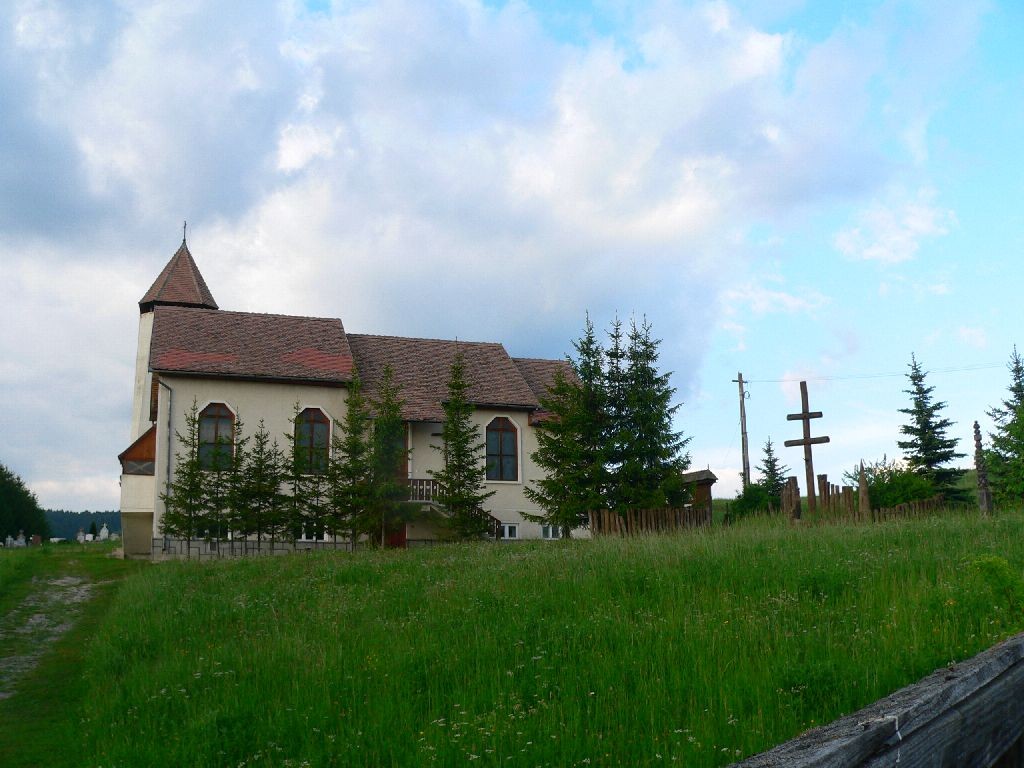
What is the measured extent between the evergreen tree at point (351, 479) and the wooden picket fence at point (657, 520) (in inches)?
368

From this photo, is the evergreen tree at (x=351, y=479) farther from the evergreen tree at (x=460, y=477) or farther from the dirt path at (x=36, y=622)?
the dirt path at (x=36, y=622)

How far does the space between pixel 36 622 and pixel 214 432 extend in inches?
605

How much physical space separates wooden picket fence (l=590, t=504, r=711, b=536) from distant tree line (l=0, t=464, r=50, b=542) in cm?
6477

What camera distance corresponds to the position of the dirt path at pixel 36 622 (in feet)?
48.4

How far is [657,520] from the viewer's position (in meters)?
26.3

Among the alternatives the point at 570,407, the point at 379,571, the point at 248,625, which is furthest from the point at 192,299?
the point at 248,625

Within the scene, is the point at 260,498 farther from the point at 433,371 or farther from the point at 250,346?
the point at 433,371

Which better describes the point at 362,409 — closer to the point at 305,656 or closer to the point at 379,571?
the point at 379,571

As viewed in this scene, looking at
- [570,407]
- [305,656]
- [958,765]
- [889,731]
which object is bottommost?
[305,656]

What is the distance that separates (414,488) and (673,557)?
21475 millimetres

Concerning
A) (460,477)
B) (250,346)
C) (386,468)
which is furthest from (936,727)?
(250,346)

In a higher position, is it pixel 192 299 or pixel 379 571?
pixel 192 299

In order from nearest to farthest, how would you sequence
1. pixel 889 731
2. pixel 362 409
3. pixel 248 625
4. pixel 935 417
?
pixel 889 731
pixel 248 625
pixel 362 409
pixel 935 417

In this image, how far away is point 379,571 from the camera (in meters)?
18.9
